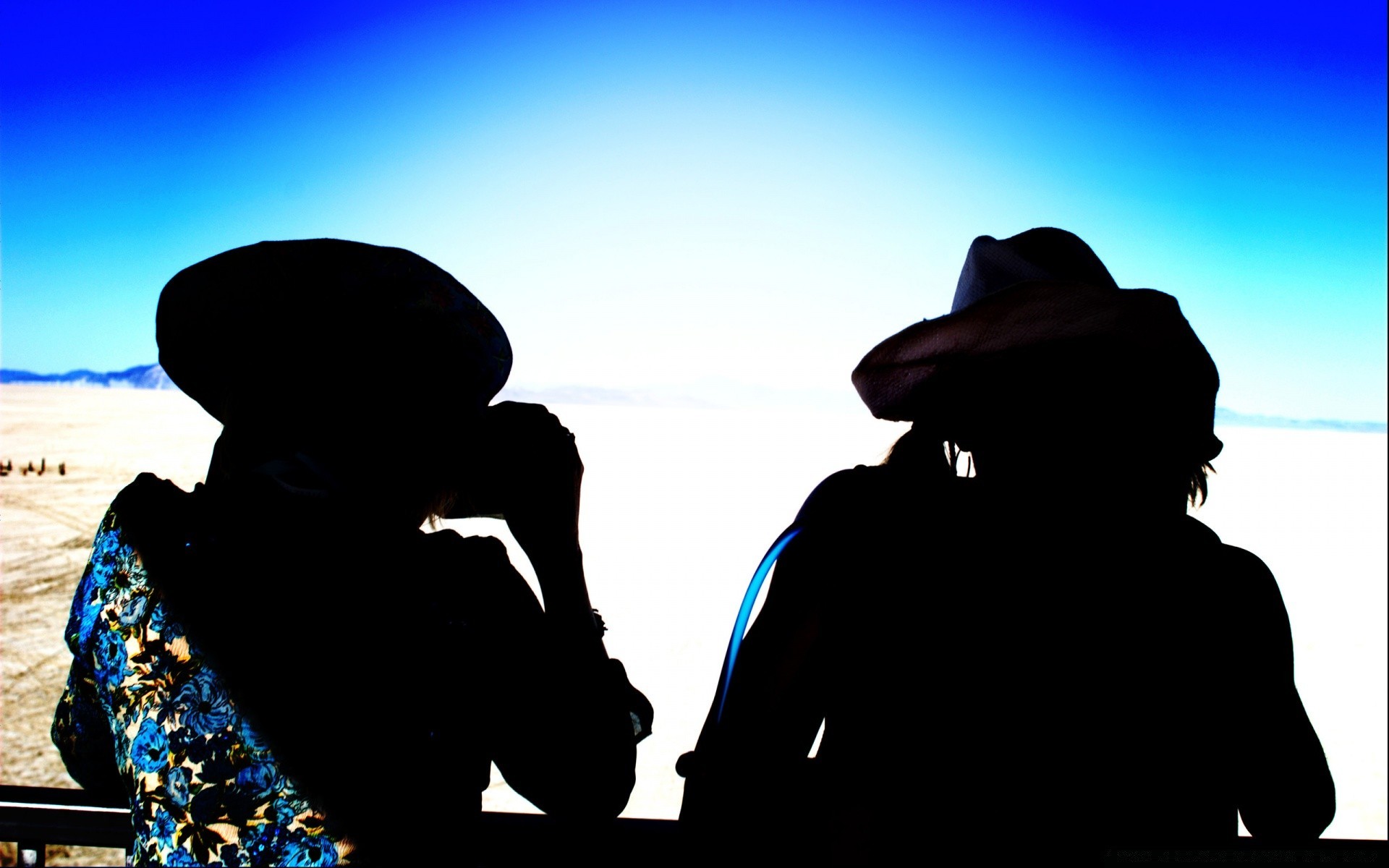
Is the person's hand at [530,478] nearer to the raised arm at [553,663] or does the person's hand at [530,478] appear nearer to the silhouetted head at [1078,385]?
the raised arm at [553,663]

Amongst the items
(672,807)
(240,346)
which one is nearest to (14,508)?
(672,807)

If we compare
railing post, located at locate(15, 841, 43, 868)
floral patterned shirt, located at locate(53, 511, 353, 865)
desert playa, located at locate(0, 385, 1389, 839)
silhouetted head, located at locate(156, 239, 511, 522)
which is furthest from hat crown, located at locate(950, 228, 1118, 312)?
railing post, located at locate(15, 841, 43, 868)

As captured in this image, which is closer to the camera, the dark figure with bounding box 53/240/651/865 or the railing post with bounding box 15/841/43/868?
the dark figure with bounding box 53/240/651/865

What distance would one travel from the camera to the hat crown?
45.6 inches

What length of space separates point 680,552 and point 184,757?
12.2 metres

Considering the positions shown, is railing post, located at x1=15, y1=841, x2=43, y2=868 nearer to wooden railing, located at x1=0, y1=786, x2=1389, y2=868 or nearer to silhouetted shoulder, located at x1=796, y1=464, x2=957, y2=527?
wooden railing, located at x1=0, y1=786, x2=1389, y2=868

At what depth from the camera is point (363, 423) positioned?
957 mm

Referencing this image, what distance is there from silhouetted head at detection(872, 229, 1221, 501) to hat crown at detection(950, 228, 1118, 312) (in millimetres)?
57

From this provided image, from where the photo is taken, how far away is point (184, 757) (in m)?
0.87

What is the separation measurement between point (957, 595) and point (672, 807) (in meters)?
5.56

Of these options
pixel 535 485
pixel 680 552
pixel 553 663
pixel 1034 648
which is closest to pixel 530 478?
pixel 535 485

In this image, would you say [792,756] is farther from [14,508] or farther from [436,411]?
[14,508]

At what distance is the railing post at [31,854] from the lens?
1201mm

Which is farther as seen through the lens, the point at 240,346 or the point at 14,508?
the point at 14,508
